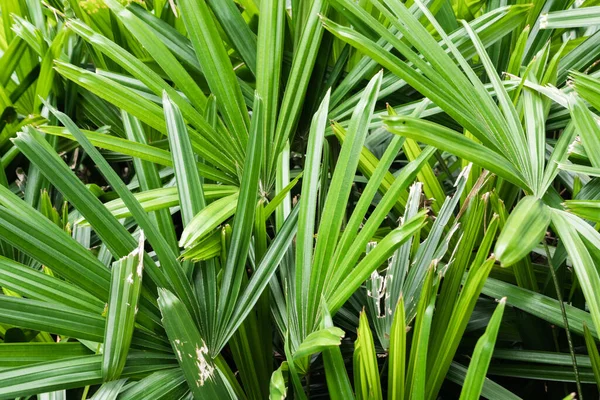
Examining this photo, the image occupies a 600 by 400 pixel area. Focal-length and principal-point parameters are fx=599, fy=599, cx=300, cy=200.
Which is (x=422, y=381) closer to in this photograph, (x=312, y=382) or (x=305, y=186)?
(x=305, y=186)

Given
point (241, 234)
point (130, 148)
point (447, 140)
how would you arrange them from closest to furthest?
point (447, 140)
point (241, 234)
point (130, 148)

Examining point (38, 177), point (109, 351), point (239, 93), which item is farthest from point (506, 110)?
point (38, 177)

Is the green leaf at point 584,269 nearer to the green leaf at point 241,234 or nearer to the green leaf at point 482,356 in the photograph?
the green leaf at point 482,356

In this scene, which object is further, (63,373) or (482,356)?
(63,373)

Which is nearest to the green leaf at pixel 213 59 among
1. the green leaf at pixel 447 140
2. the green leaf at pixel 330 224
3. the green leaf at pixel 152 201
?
the green leaf at pixel 152 201

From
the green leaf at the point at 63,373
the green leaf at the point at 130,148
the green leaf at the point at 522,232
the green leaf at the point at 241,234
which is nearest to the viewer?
the green leaf at the point at 522,232

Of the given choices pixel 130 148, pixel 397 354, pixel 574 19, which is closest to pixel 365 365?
pixel 397 354

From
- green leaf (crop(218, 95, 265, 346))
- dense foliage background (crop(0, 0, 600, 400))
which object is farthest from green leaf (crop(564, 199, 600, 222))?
green leaf (crop(218, 95, 265, 346))

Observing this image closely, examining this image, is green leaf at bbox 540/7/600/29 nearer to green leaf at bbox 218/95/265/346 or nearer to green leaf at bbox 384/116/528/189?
green leaf at bbox 384/116/528/189

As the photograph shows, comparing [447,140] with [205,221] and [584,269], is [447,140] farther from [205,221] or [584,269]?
[205,221]
